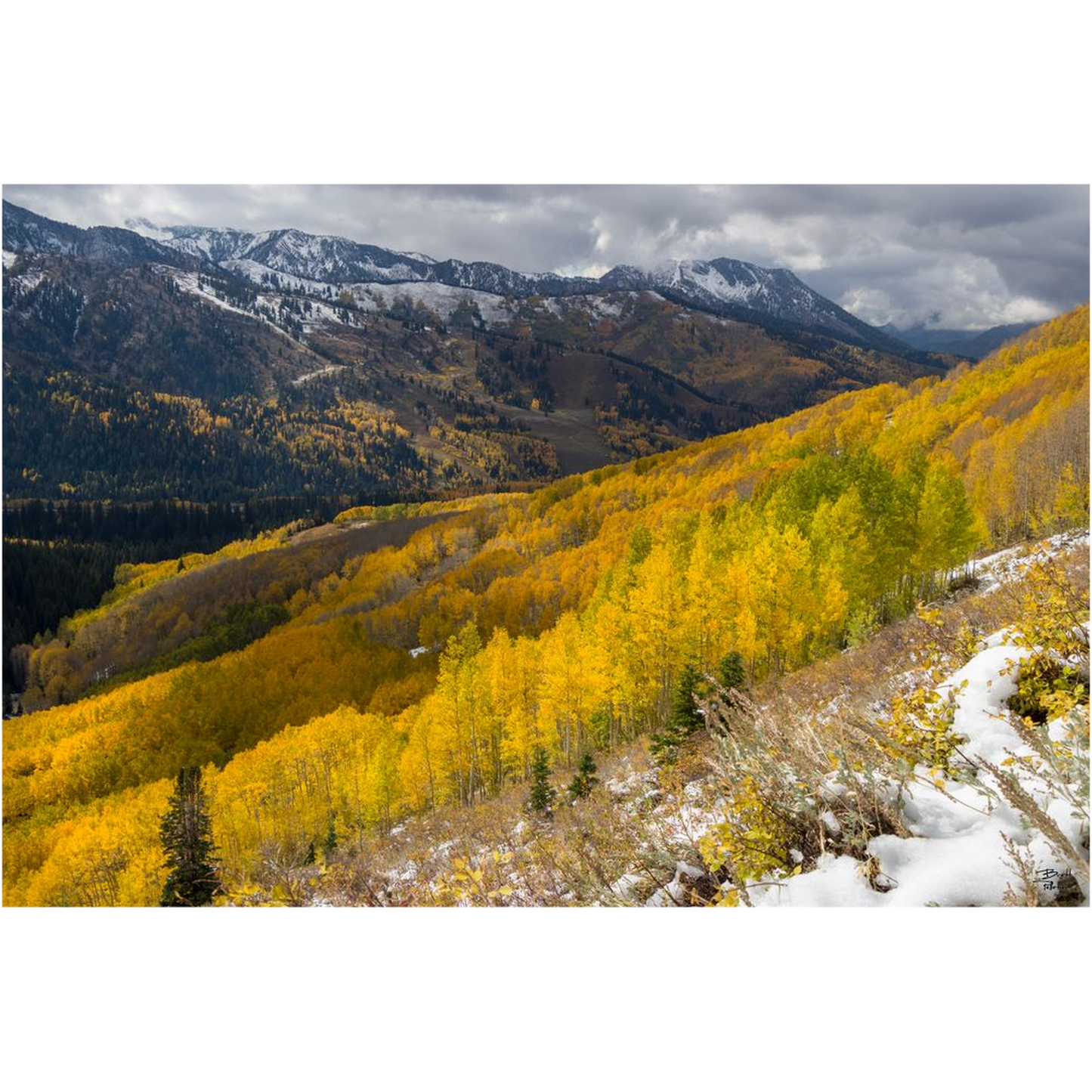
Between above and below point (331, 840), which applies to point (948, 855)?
above

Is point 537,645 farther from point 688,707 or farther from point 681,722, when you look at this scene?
point 681,722

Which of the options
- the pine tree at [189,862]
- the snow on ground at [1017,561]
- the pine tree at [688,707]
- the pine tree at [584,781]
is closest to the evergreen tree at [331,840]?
the pine tree at [189,862]

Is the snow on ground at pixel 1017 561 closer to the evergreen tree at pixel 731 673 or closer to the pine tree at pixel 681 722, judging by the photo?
the evergreen tree at pixel 731 673

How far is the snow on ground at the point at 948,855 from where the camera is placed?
4.89 m

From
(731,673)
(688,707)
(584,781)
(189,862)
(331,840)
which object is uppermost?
(731,673)

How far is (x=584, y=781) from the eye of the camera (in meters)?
11.7

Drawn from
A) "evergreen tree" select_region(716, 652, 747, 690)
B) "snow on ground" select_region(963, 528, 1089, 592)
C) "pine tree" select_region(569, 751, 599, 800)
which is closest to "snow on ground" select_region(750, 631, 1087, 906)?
"snow on ground" select_region(963, 528, 1089, 592)

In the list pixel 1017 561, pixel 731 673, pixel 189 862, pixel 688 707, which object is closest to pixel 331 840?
pixel 189 862

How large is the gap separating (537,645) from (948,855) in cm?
2583

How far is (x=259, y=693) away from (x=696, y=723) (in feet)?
185

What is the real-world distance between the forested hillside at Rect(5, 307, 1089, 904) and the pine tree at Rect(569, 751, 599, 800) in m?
1.99

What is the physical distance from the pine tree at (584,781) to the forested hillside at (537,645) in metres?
1.99

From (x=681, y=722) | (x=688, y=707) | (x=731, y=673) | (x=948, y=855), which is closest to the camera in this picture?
(x=948, y=855)
